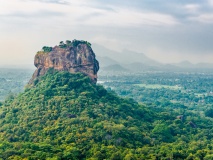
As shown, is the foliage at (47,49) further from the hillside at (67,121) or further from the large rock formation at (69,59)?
the hillside at (67,121)

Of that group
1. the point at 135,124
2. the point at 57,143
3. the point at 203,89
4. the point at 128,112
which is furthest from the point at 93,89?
the point at 203,89

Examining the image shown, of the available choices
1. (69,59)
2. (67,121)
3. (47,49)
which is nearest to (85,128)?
(67,121)

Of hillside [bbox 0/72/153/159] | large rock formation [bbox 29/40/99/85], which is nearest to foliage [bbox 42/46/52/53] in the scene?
large rock formation [bbox 29/40/99/85]

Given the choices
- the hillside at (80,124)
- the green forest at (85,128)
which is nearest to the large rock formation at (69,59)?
the hillside at (80,124)

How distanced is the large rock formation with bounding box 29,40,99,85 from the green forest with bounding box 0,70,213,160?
4.91ft

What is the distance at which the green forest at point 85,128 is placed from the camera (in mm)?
28809

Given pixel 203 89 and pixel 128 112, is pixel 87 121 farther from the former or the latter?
pixel 203 89

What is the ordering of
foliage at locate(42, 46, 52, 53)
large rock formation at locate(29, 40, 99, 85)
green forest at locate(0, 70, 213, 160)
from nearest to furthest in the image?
green forest at locate(0, 70, 213, 160)
large rock formation at locate(29, 40, 99, 85)
foliage at locate(42, 46, 52, 53)

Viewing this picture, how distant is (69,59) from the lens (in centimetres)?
4584

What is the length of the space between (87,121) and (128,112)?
314 inches

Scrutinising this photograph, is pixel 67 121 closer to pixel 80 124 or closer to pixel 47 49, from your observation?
pixel 80 124

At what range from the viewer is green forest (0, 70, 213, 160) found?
2881 cm

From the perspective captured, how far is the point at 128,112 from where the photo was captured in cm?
4109

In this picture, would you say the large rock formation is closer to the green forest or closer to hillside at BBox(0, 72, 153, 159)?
the green forest
